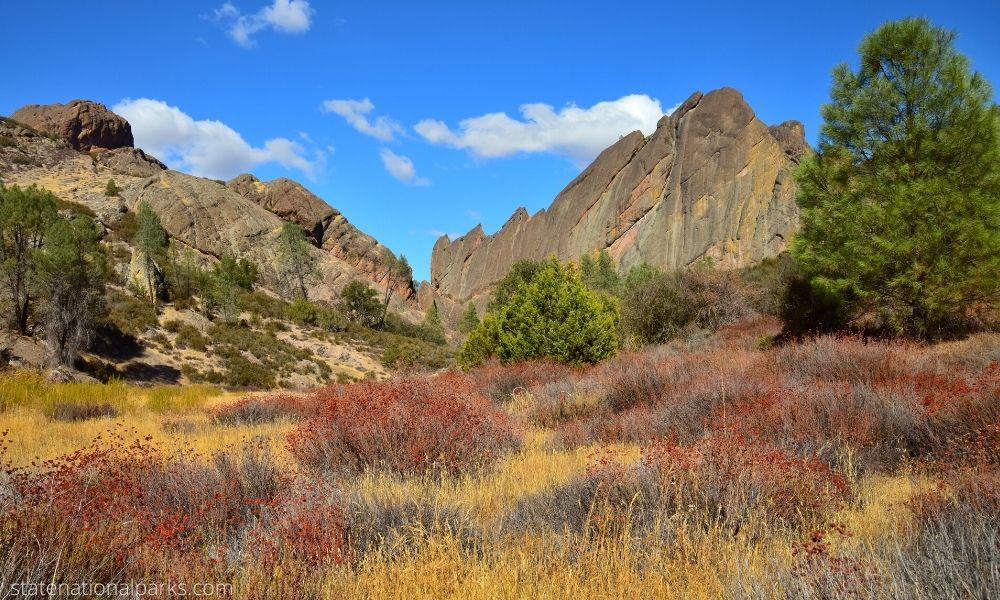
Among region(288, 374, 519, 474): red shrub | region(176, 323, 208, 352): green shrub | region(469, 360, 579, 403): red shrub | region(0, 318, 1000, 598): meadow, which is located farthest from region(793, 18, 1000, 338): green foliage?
region(176, 323, 208, 352): green shrub

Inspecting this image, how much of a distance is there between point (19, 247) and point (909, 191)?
3102 cm

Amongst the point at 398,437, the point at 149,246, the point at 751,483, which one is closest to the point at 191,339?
the point at 149,246

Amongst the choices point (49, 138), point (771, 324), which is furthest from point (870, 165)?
point (49, 138)

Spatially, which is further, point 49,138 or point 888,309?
point 49,138

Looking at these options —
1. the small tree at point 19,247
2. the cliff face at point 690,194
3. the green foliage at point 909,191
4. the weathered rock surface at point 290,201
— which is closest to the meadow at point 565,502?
the green foliage at point 909,191

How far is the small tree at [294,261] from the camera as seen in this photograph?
55.9 meters

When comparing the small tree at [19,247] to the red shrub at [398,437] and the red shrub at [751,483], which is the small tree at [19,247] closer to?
the red shrub at [398,437]

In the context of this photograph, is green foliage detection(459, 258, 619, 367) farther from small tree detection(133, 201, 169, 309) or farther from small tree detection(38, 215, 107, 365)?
small tree detection(133, 201, 169, 309)

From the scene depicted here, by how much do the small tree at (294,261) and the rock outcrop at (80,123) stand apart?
51704mm

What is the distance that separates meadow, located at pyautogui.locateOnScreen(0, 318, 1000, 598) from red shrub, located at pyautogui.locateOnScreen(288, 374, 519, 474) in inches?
1.0

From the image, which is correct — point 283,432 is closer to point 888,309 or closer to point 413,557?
point 413,557

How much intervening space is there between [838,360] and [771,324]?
12.7 metres

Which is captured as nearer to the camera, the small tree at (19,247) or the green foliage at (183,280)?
the small tree at (19,247)

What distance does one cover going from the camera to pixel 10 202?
20.2 meters
